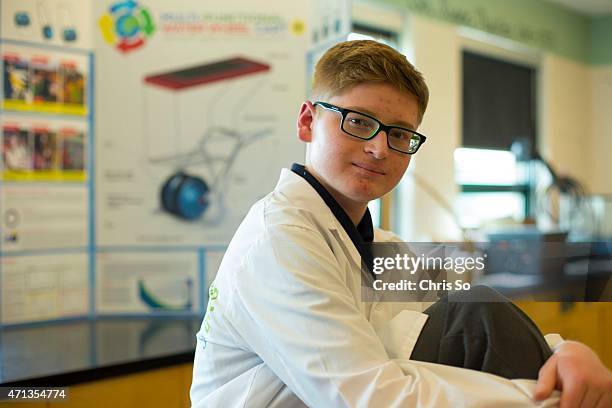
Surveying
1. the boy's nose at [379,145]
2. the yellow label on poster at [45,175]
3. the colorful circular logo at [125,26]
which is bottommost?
the yellow label on poster at [45,175]

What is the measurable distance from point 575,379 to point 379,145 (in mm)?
272

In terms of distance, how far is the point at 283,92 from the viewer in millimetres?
1384

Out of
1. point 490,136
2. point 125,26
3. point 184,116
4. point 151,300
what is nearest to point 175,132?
point 184,116

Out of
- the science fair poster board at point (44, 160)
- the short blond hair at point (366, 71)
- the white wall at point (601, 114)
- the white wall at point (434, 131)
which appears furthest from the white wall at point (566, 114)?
the science fair poster board at point (44, 160)

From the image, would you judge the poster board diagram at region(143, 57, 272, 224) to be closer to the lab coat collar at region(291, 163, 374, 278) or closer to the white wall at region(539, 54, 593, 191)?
the white wall at region(539, 54, 593, 191)

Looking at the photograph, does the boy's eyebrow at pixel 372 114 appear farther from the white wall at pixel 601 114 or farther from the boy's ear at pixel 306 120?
the white wall at pixel 601 114

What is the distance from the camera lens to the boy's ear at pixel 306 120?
25.5 inches

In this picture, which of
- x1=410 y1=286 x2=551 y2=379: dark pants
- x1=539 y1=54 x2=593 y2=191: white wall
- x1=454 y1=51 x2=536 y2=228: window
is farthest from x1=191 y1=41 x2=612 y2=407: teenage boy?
x1=539 y1=54 x2=593 y2=191: white wall

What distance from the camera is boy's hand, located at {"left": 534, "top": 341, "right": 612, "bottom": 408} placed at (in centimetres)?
48

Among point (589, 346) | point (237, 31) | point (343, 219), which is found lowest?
point (589, 346)

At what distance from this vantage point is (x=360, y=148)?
0.59 metres

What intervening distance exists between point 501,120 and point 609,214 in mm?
976

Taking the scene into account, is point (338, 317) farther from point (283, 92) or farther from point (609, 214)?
point (609, 214)

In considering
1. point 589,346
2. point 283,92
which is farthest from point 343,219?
point 283,92
